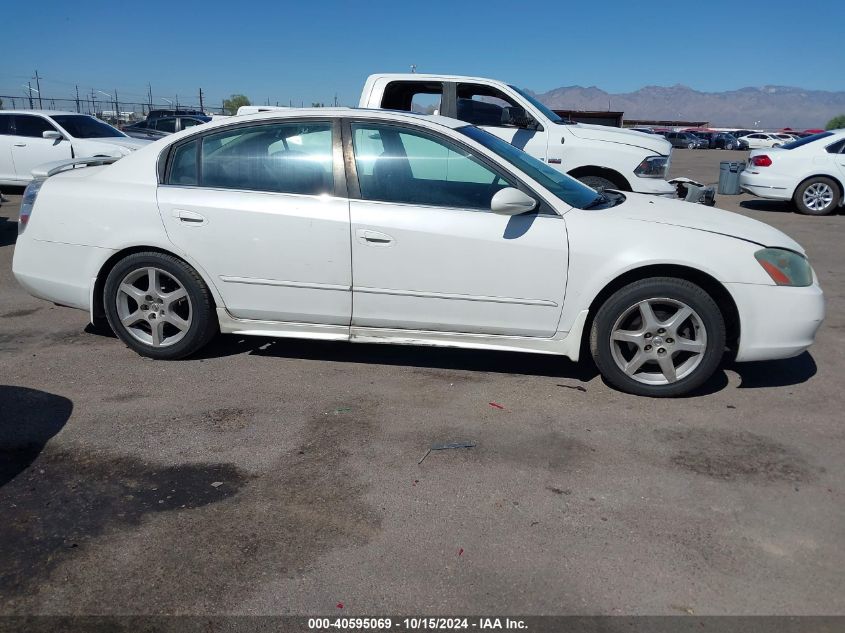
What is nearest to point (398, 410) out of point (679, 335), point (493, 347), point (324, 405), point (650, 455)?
point (324, 405)

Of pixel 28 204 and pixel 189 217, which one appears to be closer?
pixel 189 217

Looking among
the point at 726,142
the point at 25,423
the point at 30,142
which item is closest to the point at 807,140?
the point at 25,423

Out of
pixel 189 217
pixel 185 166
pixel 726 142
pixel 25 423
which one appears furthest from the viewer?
pixel 726 142

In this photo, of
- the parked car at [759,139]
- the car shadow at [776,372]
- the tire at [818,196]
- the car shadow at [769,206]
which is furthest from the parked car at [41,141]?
the parked car at [759,139]

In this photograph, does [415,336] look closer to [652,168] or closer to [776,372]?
[776,372]

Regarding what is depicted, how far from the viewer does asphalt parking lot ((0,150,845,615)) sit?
264 cm

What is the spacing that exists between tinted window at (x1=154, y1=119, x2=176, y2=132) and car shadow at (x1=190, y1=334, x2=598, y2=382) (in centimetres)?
1799

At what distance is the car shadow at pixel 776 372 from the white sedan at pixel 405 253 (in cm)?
46

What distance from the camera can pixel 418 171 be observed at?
448cm

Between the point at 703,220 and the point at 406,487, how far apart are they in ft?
8.44

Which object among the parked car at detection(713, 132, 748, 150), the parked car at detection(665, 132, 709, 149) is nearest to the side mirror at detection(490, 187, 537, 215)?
the parked car at detection(665, 132, 709, 149)

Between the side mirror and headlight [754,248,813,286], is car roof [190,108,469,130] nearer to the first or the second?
the side mirror

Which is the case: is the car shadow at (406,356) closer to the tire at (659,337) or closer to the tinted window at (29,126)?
the tire at (659,337)

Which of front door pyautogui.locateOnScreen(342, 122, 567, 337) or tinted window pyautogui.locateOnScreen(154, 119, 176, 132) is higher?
tinted window pyautogui.locateOnScreen(154, 119, 176, 132)
